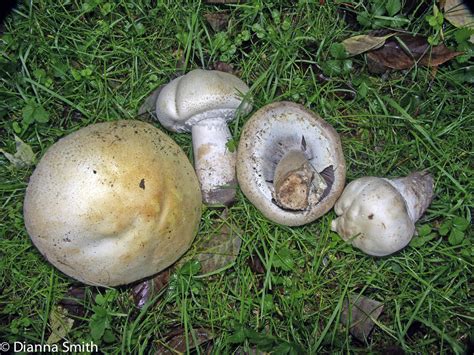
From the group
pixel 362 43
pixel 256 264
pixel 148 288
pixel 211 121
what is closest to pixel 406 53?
pixel 362 43

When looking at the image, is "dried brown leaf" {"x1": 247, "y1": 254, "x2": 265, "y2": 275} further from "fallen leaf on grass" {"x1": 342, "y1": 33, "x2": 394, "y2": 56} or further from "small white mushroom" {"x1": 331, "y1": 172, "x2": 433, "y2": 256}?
"fallen leaf on grass" {"x1": 342, "y1": 33, "x2": 394, "y2": 56}

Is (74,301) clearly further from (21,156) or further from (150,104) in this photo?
(150,104)

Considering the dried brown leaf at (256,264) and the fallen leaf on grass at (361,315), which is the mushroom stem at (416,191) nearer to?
the fallen leaf on grass at (361,315)

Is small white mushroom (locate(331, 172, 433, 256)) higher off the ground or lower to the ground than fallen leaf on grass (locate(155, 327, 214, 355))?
higher

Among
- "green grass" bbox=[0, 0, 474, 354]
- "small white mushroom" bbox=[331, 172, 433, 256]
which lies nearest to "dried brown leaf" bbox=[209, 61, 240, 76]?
"green grass" bbox=[0, 0, 474, 354]

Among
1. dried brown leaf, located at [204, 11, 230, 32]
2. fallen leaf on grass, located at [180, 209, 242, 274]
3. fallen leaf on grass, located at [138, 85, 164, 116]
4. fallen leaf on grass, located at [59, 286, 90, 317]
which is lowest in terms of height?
fallen leaf on grass, located at [59, 286, 90, 317]

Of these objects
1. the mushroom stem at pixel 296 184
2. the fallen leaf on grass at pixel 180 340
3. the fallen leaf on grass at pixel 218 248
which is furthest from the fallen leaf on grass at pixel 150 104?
the fallen leaf on grass at pixel 180 340
